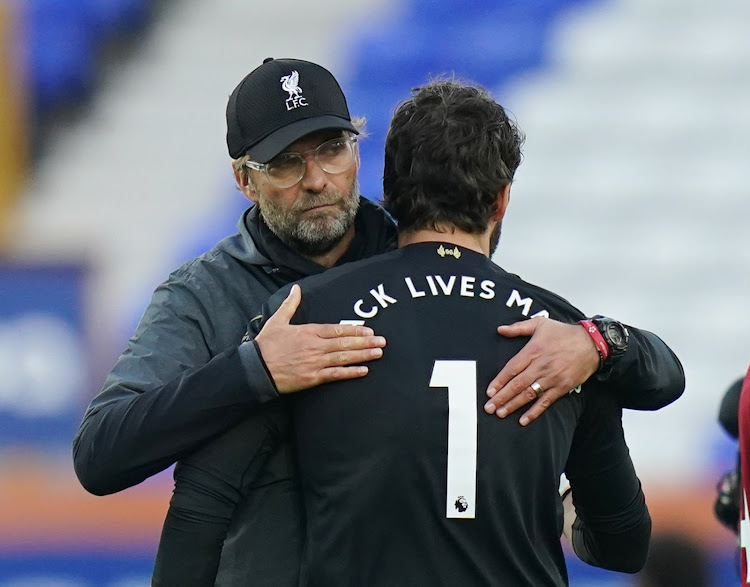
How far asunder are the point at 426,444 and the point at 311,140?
1.61ft

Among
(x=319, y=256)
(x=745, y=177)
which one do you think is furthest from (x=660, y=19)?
(x=319, y=256)

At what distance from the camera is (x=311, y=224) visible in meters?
1.69

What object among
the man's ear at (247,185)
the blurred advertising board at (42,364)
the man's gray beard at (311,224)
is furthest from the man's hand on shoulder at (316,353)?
the blurred advertising board at (42,364)

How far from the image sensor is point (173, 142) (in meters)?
4.25

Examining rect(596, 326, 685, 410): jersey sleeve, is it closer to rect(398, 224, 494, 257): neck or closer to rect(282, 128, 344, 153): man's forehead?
rect(398, 224, 494, 257): neck

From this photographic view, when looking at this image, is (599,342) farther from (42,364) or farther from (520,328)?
(42,364)

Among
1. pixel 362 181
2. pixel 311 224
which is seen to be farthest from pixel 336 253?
pixel 362 181

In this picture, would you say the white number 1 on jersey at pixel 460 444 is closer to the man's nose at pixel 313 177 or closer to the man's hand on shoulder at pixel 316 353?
the man's hand on shoulder at pixel 316 353

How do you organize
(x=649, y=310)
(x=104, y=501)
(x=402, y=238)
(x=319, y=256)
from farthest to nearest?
(x=649, y=310) → (x=104, y=501) → (x=319, y=256) → (x=402, y=238)

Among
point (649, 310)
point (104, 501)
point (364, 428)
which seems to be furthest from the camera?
point (649, 310)

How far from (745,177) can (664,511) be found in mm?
1228

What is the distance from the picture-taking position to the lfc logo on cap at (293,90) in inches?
66.5

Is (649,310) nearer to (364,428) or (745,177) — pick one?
Result: (745,177)

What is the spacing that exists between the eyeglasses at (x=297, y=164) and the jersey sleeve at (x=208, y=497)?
13.6 inches
